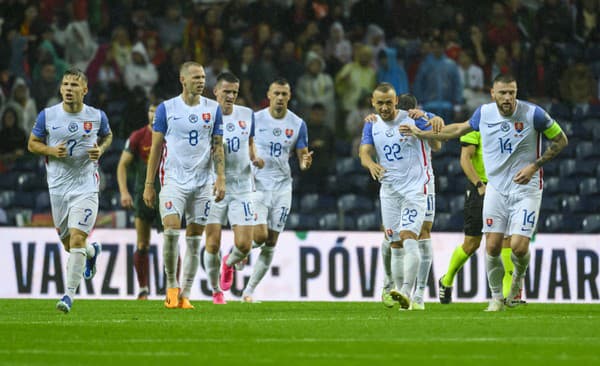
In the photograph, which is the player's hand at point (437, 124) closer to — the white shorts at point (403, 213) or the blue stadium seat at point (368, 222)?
the white shorts at point (403, 213)

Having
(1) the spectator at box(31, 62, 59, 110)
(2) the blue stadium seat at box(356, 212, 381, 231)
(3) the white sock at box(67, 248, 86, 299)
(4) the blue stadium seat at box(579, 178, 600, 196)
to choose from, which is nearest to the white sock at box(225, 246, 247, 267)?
(3) the white sock at box(67, 248, 86, 299)

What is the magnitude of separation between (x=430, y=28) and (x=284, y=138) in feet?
24.4

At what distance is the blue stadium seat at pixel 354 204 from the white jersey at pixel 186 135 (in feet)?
23.2

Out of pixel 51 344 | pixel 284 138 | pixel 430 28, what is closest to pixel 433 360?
pixel 51 344

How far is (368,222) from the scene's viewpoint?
20.2 metres

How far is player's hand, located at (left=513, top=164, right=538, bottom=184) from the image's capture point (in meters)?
12.6

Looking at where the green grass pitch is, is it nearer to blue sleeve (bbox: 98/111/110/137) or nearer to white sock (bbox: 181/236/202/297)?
white sock (bbox: 181/236/202/297)

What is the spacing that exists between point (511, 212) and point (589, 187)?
8.59m

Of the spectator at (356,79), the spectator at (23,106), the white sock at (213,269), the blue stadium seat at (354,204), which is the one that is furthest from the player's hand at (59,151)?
the spectator at (356,79)

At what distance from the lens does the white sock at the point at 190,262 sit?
46.0 ft

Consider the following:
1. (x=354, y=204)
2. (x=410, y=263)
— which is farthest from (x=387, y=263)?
(x=354, y=204)

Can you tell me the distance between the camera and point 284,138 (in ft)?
52.8

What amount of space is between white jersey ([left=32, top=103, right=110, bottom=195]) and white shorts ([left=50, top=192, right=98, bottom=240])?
2.3 inches

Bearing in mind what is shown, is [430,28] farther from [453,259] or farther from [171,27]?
[453,259]
